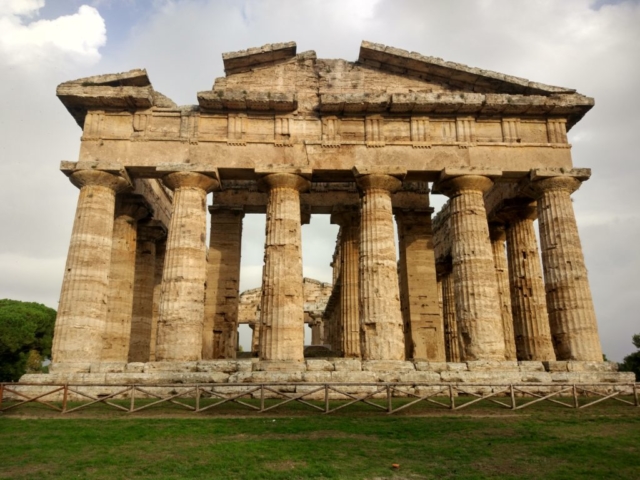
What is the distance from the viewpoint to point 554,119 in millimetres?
19625

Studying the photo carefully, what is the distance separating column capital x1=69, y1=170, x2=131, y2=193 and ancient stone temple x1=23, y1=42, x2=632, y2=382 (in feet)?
0.16

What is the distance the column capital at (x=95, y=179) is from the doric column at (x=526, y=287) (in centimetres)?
1594

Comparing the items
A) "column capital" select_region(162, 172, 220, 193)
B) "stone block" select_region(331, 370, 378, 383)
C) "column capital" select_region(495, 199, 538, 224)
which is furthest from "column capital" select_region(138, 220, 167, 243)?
"column capital" select_region(495, 199, 538, 224)

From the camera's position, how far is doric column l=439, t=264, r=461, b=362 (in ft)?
87.1

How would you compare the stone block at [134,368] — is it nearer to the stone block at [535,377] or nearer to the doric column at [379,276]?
the doric column at [379,276]

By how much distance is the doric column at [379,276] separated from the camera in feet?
56.0

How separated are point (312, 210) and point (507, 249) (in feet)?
29.3

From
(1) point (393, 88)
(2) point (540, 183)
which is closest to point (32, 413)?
(1) point (393, 88)

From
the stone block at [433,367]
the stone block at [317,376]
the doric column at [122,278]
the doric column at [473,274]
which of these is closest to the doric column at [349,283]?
the doric column at [473,274]

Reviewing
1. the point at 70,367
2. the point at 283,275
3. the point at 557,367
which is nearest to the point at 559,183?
the point at 557,367

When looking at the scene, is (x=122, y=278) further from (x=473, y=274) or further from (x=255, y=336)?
(x=255, y=336)

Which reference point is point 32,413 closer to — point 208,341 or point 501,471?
point 208,341

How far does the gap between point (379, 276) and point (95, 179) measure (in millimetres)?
10750

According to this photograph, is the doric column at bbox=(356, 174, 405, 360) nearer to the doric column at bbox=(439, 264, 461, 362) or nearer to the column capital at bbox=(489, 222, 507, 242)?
the column capital at bbox=(489, 222, 507, 242)
